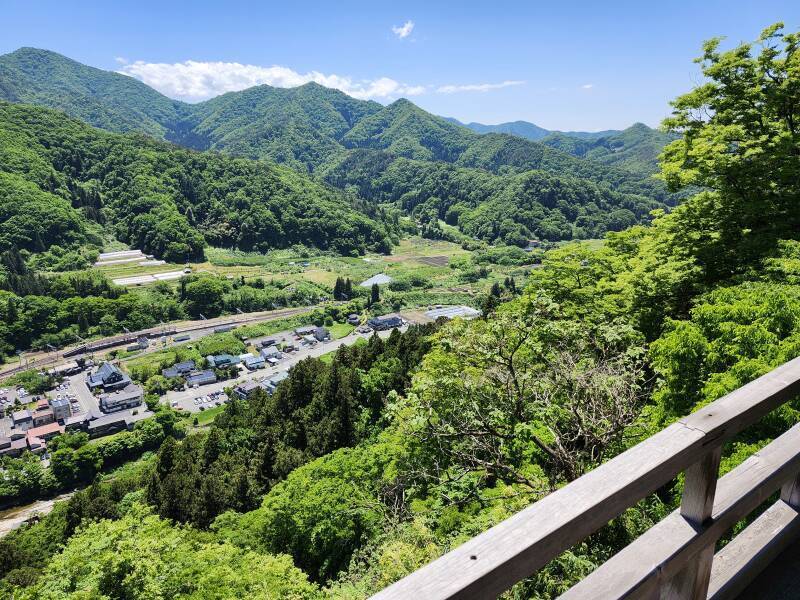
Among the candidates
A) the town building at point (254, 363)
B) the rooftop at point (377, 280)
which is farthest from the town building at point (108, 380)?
the rooftop at point (377, 280)

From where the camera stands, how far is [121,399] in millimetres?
44844

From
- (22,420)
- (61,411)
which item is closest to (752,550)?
(61,411)

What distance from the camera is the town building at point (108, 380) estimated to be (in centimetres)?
4829

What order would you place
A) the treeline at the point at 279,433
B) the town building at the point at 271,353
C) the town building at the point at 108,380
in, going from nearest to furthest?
the treeline at the point at 279,433
the town building at the point at 108,380
the town building at the point at 271,353

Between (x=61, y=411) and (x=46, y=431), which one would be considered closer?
(x=46, y=431)

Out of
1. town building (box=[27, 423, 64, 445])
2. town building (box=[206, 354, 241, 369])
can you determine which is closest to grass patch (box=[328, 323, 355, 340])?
town building (box=[206, 354, 241, 369])

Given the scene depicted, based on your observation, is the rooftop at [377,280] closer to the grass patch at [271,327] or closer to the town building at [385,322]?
the town building at [385,322]

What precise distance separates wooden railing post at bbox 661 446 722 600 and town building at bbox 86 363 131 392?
5533cm

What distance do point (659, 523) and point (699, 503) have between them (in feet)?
0.44

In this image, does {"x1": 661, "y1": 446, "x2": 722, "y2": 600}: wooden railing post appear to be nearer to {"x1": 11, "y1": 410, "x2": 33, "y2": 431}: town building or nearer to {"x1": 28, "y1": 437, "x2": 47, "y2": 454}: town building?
{"x1": 28, "y1": 437, "x2": 47, "y2": 454}: town building

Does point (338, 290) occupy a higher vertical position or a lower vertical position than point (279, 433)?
lower

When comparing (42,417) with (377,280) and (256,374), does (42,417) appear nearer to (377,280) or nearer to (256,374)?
(256,374)

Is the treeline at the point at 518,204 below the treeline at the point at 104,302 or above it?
above

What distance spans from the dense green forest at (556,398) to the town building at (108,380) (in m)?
28.7
